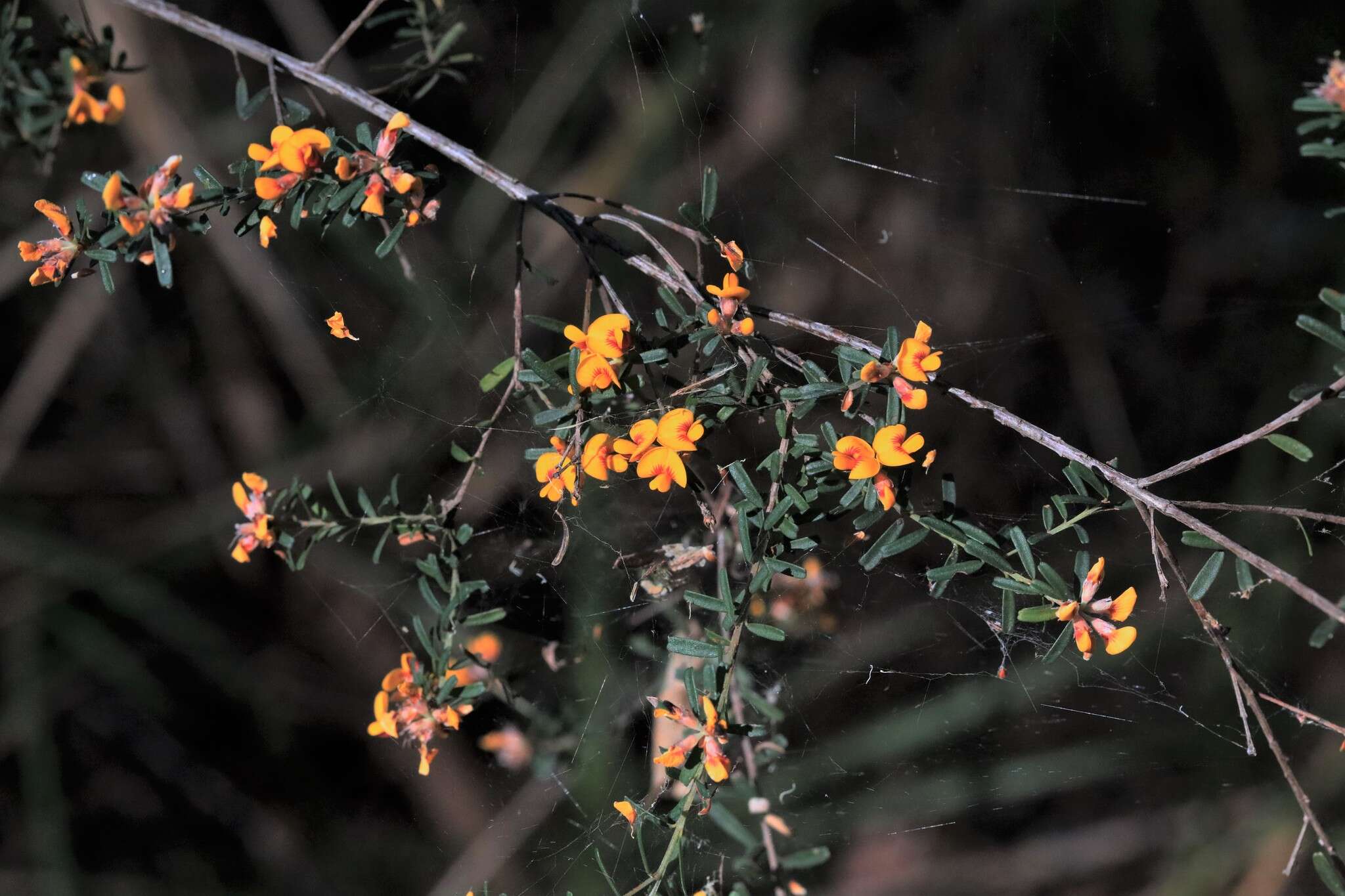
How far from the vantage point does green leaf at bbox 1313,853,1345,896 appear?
52 centimetres

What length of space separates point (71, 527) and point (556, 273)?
3.76 feet

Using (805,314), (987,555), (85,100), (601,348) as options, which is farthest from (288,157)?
(805,314)

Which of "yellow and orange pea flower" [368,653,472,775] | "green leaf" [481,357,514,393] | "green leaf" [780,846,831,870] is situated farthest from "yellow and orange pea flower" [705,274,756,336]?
"green leaf" [780,846,831,870]

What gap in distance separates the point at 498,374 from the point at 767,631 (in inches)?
12.8

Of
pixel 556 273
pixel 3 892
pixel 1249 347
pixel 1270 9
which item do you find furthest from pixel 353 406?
pixel 1270 9

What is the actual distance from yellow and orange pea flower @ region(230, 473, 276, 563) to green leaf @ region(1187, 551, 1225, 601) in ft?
2.65

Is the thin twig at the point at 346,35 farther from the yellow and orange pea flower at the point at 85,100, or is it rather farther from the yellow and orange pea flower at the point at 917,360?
the yellow and orange pea flower at the point at 917,360

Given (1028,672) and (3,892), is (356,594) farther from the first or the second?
(1028,672)

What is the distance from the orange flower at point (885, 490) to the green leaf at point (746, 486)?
0.09m

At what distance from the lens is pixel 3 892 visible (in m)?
1.61

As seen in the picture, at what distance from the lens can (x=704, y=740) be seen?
0.63 metres

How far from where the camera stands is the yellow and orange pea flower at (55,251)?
669 millimetres

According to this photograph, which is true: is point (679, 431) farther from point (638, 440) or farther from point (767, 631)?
point (767, 631)

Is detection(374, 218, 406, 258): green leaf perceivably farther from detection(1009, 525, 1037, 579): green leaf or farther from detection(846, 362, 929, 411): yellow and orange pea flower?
detection(1009, 525, 1037, 579): green leaf
